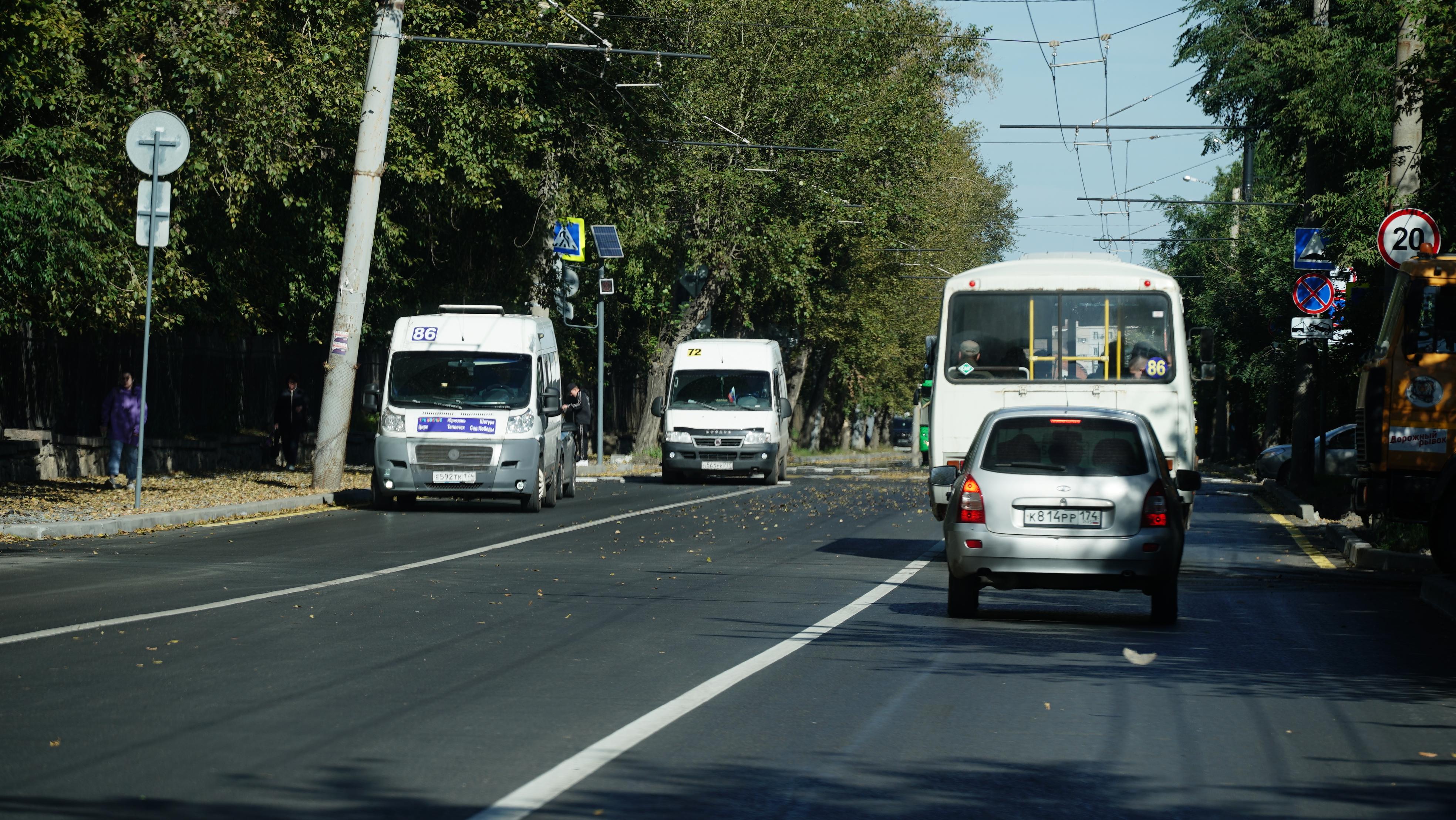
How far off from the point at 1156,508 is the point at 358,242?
53.2ft

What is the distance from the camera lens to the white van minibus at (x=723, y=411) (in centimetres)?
3438

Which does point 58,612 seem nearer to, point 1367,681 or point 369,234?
point 1367,681

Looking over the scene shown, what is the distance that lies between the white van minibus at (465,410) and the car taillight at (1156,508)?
12.6 meters

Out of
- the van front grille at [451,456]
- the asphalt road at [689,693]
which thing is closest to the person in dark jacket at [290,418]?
the van front grille at [451,456]

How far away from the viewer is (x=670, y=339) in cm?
4662

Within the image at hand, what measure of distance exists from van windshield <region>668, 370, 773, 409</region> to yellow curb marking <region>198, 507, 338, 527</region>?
11490 mm

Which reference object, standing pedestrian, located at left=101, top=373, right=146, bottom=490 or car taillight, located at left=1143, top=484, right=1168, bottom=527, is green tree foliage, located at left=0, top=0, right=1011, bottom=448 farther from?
car taillight, located at left=1143, top=484, right=1168, bottom=527

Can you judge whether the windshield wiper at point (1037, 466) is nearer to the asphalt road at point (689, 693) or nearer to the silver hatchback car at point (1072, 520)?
the silver hatchback car at point (1072, 520)

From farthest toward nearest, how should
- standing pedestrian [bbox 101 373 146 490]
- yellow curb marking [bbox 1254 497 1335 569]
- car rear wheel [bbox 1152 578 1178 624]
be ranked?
standing pedestrian [bbox 101 373 146 490] → yellow curb marking [bbox 1254 497 1335 569] → car rear wheel [bbox 1152 578 1178 624]

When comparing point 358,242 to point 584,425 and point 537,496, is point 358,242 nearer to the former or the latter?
point 537,496

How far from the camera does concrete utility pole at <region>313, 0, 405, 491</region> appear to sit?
25766mm

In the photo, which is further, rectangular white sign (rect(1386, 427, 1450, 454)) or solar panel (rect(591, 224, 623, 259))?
solar panel (rect(591, 224, 623, 259))

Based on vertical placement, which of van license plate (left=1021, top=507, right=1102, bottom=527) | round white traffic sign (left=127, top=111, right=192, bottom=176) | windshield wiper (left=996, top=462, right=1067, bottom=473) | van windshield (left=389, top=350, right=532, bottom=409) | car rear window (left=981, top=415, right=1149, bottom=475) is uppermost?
round white traffic sign (left=127, top=111, right=192, bottom=176)

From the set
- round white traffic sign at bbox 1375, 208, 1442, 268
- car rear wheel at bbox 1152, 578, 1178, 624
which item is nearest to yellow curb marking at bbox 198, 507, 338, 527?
car rear wheel at bbox 1152, 578, 1178, 624
